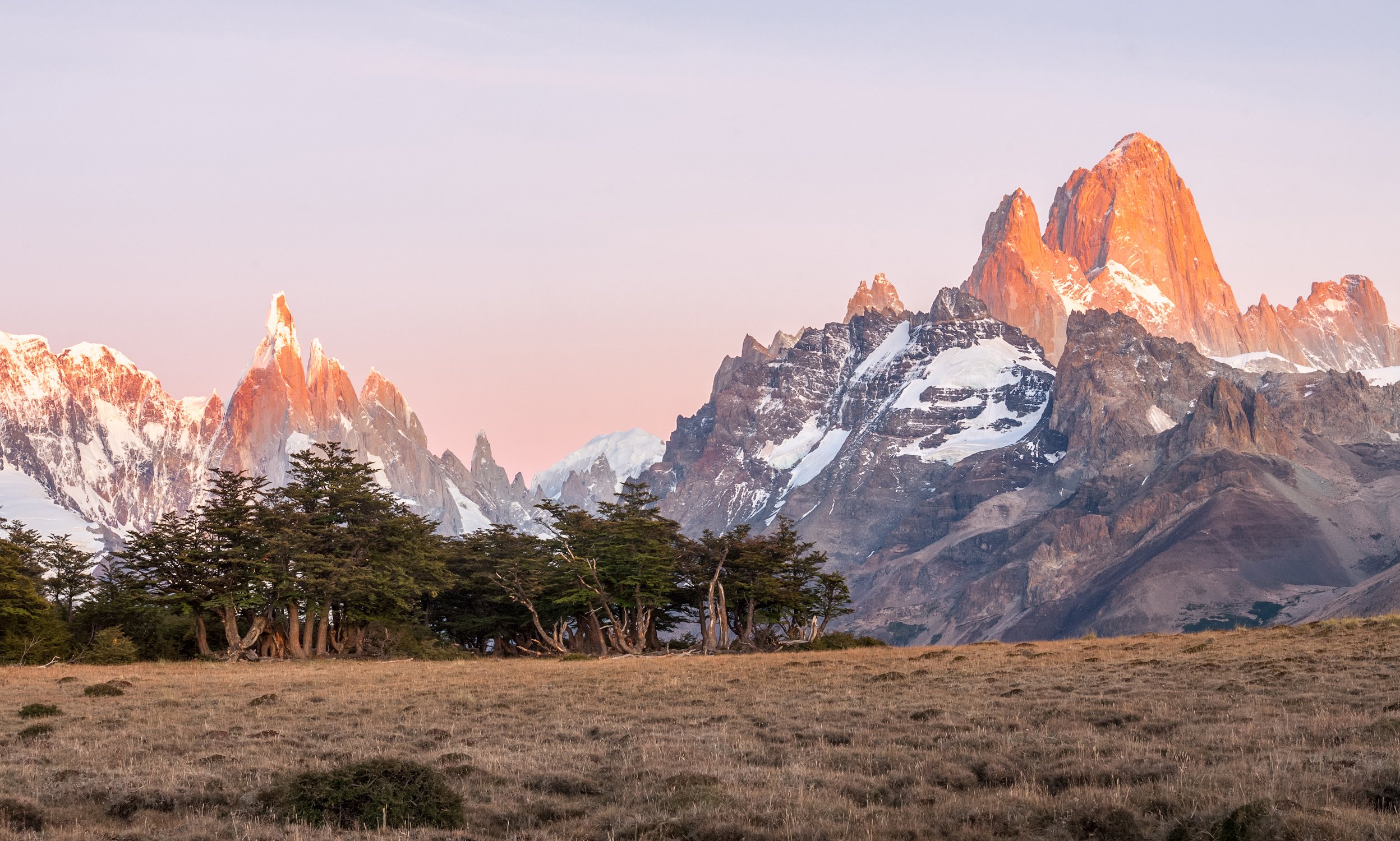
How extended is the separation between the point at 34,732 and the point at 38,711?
5000 mm

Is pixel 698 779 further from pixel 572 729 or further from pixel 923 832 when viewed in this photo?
pixel 572 729

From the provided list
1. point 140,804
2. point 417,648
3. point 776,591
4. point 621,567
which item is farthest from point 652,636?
point 140,804

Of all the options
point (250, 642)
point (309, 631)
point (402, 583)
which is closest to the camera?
point (250, 642)

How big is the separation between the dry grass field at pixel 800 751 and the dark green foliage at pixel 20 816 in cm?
16

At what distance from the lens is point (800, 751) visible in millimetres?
21562

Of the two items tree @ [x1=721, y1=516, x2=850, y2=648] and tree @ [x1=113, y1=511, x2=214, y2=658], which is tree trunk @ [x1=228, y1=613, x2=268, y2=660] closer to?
tree @ [x1=113, y1=511, x2=214, y2=658]

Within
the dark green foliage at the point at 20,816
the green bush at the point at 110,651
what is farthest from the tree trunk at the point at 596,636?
the dark green foliage at the point at 20,816

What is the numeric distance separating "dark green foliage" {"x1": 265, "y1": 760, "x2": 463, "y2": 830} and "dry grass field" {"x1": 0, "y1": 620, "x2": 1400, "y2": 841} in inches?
18.7

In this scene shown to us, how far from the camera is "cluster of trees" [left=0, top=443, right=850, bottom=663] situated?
2608 inches

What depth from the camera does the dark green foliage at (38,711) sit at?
97.5ft

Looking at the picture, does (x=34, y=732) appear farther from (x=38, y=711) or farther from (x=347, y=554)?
(x=347, y=554)

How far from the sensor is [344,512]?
75875 millimetres

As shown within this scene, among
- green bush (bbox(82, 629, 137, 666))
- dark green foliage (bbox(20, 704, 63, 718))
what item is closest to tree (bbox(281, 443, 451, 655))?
green bush (bbox(82, 629, 137, 666))

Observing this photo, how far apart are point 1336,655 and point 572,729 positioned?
23680 mm
